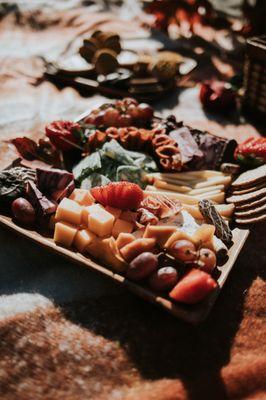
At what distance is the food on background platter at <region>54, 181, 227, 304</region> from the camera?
1.66 metres

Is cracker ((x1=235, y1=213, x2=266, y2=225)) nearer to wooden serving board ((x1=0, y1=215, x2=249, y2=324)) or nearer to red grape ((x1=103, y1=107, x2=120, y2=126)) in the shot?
wooden serving board ((x1=0, y1=215, x2=249, y2=324))

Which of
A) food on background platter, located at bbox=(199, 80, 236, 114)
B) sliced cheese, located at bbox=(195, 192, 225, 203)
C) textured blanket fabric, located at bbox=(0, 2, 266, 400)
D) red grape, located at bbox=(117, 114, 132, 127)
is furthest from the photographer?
food on background platter, located at bbox=(199, 80, 236, 114)

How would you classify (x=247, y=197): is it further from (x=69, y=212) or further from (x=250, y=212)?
(x=69, y=212)

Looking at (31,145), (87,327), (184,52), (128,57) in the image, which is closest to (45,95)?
(128,57)

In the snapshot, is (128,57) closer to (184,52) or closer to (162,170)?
(184,52)

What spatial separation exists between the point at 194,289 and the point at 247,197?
685mm

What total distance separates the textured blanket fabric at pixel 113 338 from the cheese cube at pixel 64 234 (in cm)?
19

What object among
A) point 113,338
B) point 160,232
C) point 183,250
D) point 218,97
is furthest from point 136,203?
point 218,97

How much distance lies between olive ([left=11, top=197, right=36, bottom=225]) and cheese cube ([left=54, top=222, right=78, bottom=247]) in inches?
6.7

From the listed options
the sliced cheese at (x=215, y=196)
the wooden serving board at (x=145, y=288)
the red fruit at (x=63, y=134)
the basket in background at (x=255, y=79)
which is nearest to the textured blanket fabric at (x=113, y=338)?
the wooden serving board at (x=145, y=288)

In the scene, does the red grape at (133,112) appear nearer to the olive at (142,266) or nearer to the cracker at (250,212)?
the cracker at (250,212)

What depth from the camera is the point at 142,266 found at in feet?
5.47

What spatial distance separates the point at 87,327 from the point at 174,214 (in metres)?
0.63

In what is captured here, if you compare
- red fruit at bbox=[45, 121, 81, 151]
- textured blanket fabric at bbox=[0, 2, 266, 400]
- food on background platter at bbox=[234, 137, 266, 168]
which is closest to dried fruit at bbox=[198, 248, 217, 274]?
textured blanket fabric at bbox=[0, 2, 266, 400]
